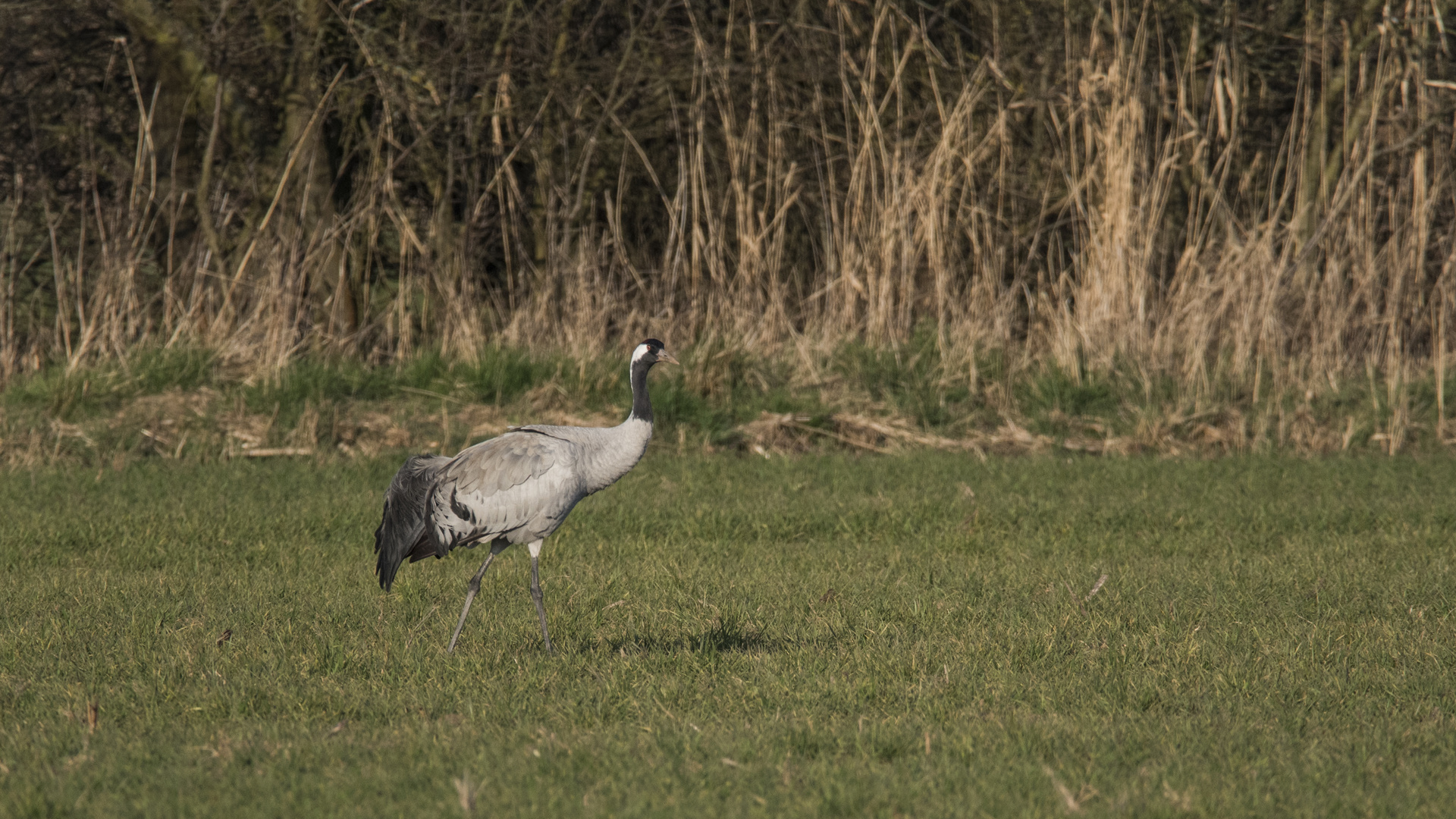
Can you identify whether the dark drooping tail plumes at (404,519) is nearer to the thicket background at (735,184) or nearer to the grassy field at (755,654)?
the grassy field at (755,654)

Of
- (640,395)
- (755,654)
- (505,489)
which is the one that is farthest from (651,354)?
(755,654)

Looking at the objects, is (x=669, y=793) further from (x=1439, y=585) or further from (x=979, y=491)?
(x=979, y=491)

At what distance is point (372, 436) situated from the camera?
31.6ft

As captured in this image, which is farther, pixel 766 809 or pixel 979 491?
pixel 979 491

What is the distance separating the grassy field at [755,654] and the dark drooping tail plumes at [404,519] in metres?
0.27

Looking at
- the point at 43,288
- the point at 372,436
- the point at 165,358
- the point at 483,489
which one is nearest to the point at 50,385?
the point at 165,358

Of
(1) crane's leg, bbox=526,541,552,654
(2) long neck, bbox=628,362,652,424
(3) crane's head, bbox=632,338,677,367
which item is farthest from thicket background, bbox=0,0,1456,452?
(1) crane's leg, bbox=526,541,552,654

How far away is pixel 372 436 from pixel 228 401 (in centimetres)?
103

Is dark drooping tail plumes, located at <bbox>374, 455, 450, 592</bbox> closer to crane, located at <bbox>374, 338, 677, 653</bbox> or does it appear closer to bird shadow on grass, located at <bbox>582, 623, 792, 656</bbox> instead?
crane, located at <bbox>374, 338, 677, 653</bbox>

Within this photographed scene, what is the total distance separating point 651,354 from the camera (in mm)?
5887

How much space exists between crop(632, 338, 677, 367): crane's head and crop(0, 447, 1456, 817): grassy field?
998 millimetres

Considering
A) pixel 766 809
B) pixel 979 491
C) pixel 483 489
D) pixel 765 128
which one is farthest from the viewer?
pixel 765 128

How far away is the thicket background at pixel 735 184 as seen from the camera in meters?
10.7

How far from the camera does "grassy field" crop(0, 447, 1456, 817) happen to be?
3.81 meters
